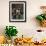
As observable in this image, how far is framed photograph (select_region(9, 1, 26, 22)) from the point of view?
3.55 metres

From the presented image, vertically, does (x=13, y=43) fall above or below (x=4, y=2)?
below

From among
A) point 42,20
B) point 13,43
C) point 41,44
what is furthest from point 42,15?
point 13,43

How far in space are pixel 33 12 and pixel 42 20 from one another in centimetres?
26

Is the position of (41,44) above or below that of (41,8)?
below

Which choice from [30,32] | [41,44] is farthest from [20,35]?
[41,44]

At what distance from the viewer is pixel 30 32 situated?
11.7 feet

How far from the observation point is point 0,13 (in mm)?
3559

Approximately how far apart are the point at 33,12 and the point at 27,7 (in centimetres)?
16

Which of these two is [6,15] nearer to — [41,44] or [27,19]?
[27,19]

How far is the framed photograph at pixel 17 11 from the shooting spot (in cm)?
355

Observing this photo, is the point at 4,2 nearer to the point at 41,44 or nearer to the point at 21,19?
the point at 21,19

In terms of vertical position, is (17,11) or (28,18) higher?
(17,11)

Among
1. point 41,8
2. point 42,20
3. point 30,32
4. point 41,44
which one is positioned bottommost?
point 41,44

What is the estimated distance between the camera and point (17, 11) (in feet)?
11.7
